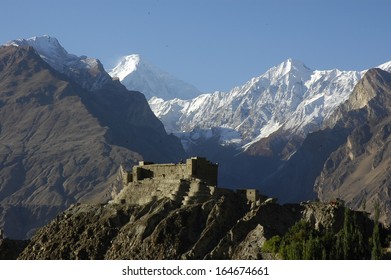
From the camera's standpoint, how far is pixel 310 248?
199 m
